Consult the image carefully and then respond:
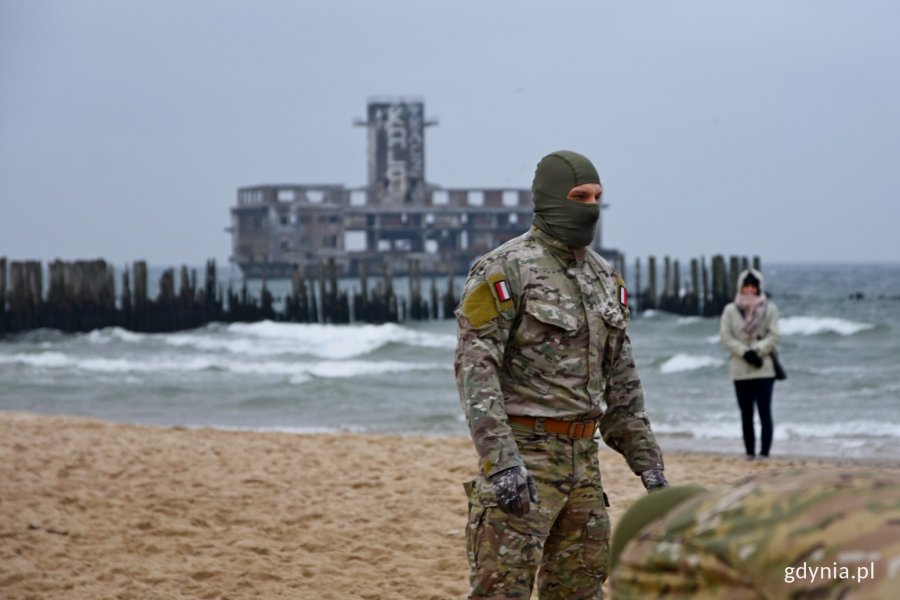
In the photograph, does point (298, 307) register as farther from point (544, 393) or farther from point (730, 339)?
point (544, 393)

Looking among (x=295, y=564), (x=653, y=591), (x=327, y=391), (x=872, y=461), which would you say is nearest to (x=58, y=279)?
(x=327, y=391)

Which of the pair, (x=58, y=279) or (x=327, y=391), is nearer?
(x=327, y=391)

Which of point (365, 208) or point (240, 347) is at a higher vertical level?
point (365, 208)

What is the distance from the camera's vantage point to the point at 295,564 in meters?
6.36

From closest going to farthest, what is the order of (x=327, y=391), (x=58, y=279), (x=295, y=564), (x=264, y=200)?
(x=295, y=564) → (x=327, y=391) → (x=58, y=279) → (x=264, y=200)

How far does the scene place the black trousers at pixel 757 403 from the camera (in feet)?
30.9

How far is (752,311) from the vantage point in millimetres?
9367

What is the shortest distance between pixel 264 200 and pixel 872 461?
78.6 m

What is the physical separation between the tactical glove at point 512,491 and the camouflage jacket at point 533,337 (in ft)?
0.17

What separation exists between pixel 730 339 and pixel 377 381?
12196 mm

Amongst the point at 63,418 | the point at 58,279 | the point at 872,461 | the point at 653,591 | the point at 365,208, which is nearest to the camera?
the point at 653,591

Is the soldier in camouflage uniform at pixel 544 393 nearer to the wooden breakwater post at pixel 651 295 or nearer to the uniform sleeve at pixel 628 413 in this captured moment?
the uniform sleeve at pixel 628 413

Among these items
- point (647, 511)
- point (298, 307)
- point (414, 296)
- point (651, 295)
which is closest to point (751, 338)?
point (647, 511)

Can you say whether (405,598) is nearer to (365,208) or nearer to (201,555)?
(201,555)
